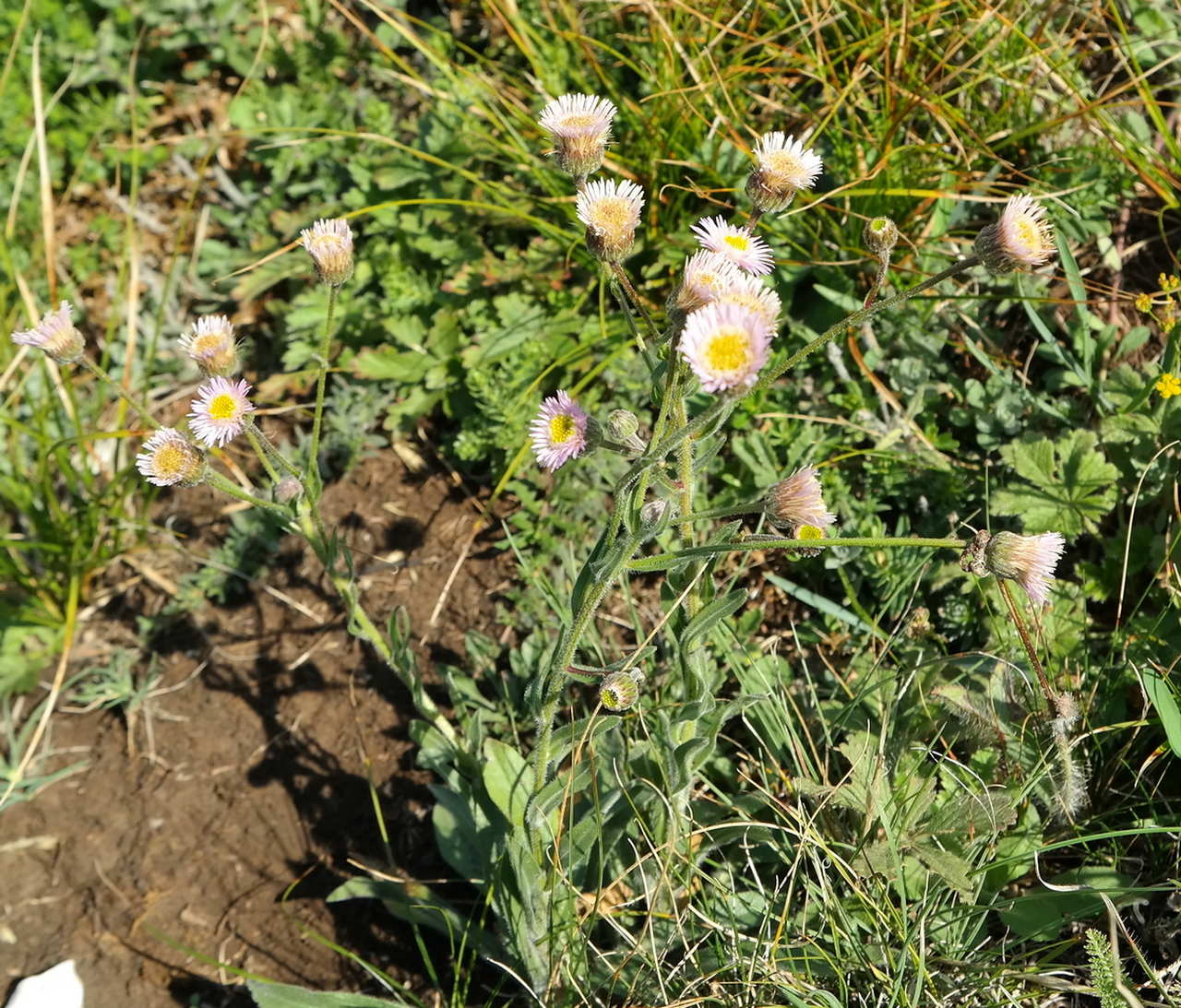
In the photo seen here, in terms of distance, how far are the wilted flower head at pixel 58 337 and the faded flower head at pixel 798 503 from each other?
1.22 metres

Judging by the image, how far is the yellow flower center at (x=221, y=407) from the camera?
1.63 m

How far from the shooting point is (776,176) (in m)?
1.59

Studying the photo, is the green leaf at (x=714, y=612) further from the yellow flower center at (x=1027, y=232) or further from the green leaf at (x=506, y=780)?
the yellow flower center at (x=1027, y=232)

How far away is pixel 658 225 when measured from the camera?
8.80 feet

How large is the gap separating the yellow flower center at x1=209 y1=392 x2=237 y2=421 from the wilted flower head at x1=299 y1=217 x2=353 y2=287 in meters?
0.26

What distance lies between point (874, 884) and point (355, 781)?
1225 millimetres

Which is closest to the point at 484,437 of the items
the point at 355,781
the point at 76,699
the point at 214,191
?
the point at 355,781

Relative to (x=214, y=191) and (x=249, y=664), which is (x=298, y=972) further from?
(x=214, y=191)

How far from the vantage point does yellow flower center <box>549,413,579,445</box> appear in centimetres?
148

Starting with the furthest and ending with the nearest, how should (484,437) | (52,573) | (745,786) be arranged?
(52,573) < (484,437) < (745,786)

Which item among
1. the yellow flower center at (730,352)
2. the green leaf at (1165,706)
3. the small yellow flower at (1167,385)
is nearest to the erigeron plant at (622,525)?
the yellow flower center at (730,352)

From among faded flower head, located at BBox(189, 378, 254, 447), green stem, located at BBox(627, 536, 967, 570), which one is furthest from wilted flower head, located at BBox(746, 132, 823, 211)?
faded flower head, located at BBox(189, 378, 254, 447)

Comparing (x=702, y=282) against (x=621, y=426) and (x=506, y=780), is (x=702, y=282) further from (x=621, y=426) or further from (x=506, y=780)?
(x=506, y=780)

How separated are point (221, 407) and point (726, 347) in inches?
33.5
